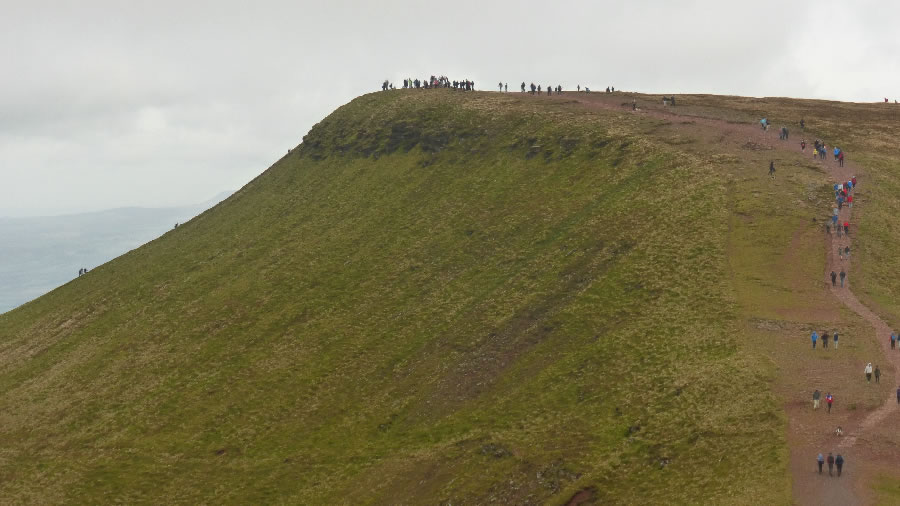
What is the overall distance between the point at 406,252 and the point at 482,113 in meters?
41.8

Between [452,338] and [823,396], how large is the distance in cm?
4402

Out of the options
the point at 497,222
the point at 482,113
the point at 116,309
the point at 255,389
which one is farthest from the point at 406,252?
the point at 116,309

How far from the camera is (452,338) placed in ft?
298

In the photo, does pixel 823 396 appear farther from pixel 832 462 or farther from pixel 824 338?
pixel 832 462

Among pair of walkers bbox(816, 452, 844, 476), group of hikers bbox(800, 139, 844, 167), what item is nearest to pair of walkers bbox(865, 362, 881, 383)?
pair of walkers bbox(816, 452, 844, 476)

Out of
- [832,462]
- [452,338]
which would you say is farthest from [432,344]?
[832,462]

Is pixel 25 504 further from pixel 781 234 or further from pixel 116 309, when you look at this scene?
pixel 781 234

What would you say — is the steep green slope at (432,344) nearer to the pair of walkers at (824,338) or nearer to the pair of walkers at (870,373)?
the pair of walkers at (824,338)

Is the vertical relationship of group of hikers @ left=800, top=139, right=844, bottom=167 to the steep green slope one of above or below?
above

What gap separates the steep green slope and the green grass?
1.08 ft

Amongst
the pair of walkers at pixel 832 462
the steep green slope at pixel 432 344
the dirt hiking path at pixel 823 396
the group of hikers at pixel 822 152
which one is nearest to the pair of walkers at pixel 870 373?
the dirt hiking path at pixel 823 396

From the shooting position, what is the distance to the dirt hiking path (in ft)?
150

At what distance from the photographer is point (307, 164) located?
167 meters

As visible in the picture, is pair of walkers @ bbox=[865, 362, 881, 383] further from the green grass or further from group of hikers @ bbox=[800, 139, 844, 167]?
group of hikers @ bbox=[800, 139, 844, 167]
